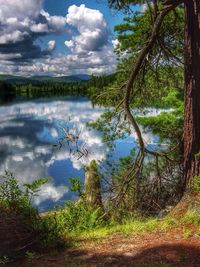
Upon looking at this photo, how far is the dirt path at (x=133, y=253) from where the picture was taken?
7582mm

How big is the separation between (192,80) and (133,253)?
4995mm

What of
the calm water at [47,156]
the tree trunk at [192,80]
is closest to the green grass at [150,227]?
the tree trunk at [192,80]

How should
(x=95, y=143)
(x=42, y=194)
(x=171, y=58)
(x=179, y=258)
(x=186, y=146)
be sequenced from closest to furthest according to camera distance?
(x=179, y=258) → (x=186, y=146) → (x=171, y=58) → (x=42, y=194) → (x=95, y=143)

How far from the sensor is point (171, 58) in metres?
12.9

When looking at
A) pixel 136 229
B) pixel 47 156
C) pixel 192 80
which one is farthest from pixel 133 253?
pixel 47 156

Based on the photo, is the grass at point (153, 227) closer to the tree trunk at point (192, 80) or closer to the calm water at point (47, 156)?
the tree trunk at point (192, 80)

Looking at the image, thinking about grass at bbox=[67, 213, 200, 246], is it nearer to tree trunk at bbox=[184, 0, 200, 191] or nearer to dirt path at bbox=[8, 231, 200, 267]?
dirt path at bbox=[8, 231, 200, 267]

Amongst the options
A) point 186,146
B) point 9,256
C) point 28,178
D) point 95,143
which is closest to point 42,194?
point 28,178

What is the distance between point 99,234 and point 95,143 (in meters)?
37.3

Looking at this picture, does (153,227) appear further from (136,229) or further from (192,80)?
(192,80)

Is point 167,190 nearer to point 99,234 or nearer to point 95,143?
point 99,234

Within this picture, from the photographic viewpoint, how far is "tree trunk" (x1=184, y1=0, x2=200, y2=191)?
11141 mm

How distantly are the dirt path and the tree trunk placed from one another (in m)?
2.84

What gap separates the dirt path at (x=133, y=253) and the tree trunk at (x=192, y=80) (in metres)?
2.84
